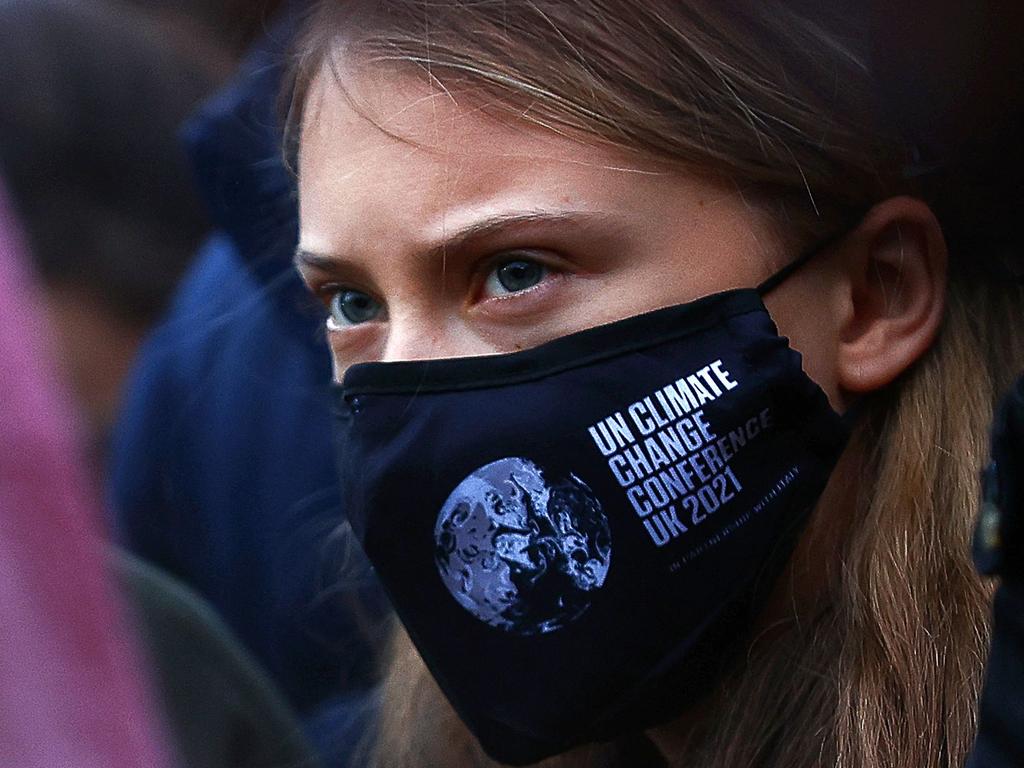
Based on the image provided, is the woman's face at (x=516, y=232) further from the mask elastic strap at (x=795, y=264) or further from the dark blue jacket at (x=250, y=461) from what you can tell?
the dark blue jacket at (x=250, y=461)

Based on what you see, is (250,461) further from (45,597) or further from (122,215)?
(45,597)

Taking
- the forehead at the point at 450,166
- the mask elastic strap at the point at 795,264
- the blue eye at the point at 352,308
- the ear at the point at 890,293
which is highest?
the forehead at the point at 450,166

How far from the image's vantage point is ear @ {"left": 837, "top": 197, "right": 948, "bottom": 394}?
1.66 m

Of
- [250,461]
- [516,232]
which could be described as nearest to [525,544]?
[516,232]

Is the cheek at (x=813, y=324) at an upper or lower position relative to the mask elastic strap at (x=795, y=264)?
lower

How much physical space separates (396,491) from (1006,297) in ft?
2.55

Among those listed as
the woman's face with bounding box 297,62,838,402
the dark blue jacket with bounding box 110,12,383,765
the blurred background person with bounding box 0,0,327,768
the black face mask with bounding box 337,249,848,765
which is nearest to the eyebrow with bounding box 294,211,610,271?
the woman's face with bounding box 297,62,838,402

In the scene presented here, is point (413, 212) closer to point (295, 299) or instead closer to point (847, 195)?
point (847, 195)

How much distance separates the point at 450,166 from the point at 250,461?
4.12ft

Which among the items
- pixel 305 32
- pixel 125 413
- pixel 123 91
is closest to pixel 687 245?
pixel 305 32

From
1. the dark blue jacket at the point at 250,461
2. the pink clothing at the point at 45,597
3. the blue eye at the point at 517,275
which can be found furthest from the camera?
the dark blue jacket at the point at 250,461

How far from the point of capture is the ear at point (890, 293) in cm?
166

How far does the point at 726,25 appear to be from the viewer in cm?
161

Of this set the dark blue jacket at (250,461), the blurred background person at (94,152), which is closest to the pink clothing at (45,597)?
the blurred background person at (94,152)
